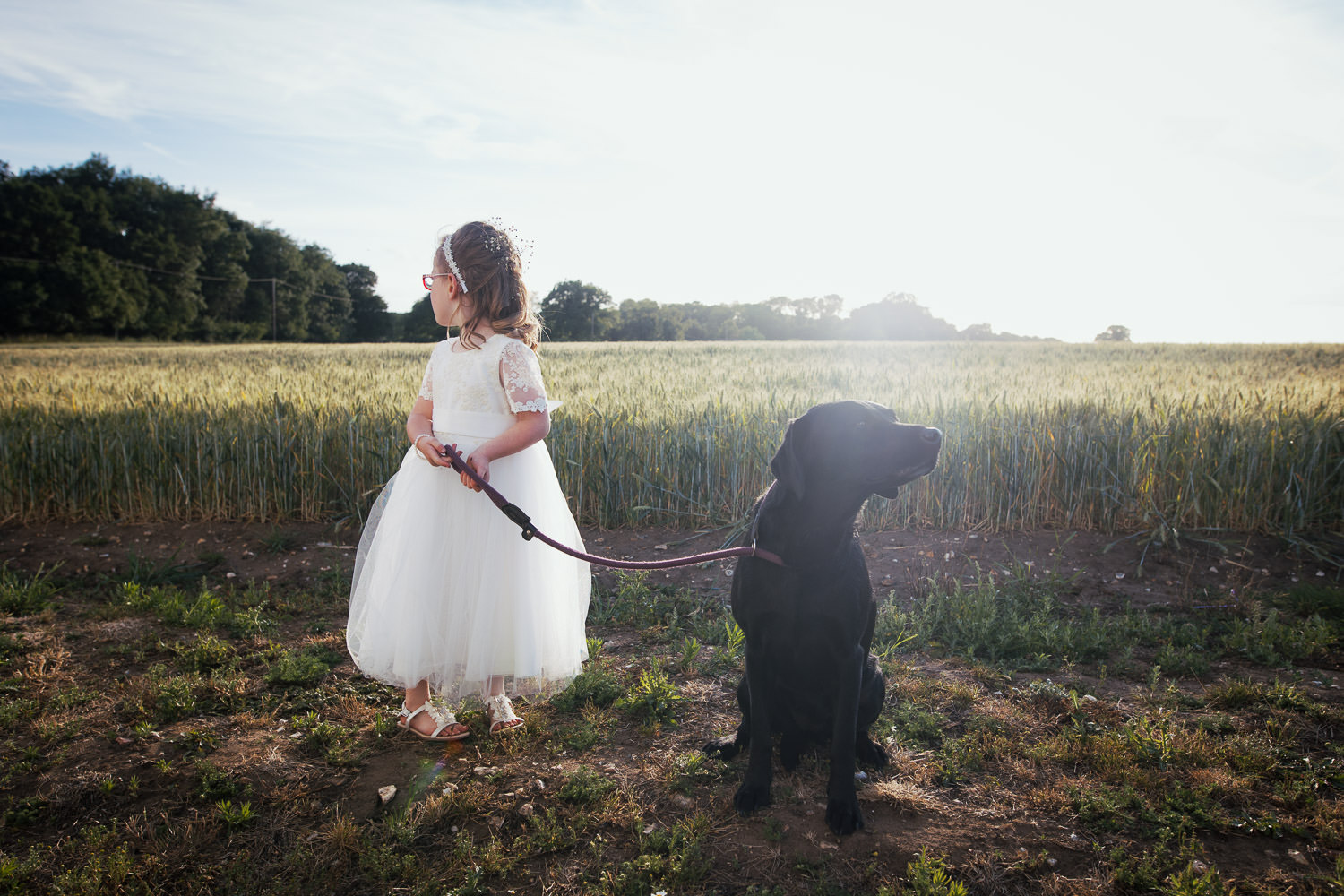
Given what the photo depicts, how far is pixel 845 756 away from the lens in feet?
8.01

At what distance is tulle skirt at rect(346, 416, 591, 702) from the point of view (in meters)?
2.93

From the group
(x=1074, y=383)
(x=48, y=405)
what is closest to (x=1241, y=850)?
(x=1074, y=383)

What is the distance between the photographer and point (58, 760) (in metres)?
2.90

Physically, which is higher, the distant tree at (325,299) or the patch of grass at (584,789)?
the distant tree at (325,299)

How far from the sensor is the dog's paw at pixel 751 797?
100.0 inches

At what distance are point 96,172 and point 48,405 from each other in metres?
64.1

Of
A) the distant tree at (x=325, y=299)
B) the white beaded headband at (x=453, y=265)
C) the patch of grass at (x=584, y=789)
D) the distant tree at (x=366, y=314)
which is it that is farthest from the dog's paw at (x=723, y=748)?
the distant tree at (x=366, y=314)

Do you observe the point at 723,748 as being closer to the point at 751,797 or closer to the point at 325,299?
the point at 751,797

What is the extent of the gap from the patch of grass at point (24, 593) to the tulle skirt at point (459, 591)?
11.5 ft

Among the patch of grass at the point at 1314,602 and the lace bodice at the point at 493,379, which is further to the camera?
the patch of grass at the point at 1314,602

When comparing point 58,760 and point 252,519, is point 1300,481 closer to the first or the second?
point 58,760

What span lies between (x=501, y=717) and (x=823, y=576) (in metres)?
1.66

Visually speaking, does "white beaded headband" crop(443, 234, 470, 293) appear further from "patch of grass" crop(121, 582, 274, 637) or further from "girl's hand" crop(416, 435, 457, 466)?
"patch of grass" crop(121, 582, 274, 637)

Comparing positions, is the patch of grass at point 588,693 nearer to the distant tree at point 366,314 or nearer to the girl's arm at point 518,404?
the girl's arm at point 518,404
